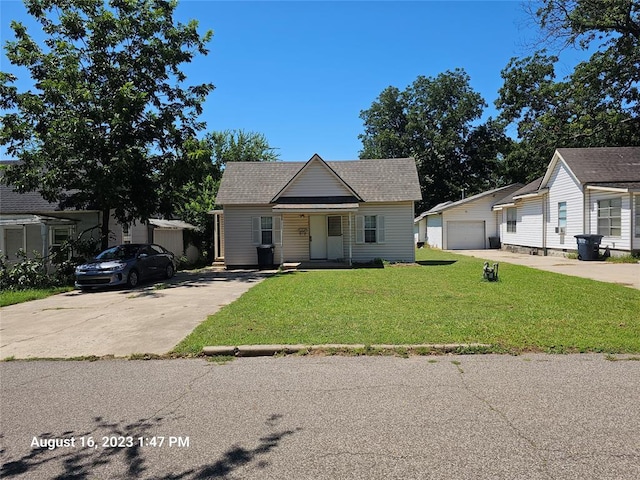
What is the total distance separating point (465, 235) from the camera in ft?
116

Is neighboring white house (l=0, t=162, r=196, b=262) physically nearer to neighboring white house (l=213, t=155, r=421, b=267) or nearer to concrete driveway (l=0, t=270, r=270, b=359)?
neighboring white house (l=213, t=155, r=421, b=267)

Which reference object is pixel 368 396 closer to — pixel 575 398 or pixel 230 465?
pixel 230 465

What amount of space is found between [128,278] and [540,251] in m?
23.1

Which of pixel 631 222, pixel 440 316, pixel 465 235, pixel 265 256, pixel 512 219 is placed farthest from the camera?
pixel 465 235

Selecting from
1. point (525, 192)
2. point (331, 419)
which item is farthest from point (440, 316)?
point (525, 192)

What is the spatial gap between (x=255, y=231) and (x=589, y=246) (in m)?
16.2

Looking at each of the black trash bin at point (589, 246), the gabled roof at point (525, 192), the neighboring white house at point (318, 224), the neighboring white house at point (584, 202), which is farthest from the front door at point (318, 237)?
the gabled roof at point (525, 192)

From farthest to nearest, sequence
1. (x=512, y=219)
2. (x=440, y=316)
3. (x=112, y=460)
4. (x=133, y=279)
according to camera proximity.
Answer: (x=512, y=219) → (x=133, y=279) → (x=440, y=316) → (x=112, y=460)

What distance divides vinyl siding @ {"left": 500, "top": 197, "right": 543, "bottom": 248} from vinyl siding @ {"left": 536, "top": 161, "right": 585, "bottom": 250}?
2.55 ft

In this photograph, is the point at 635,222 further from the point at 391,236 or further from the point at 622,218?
the point at 391,236

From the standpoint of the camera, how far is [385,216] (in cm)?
2184

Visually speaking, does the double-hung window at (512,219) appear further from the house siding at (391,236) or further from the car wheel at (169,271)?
the car wheel at (169,271)

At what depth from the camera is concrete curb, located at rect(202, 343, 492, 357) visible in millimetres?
6309

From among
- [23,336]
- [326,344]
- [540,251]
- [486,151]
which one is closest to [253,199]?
[23,336]
